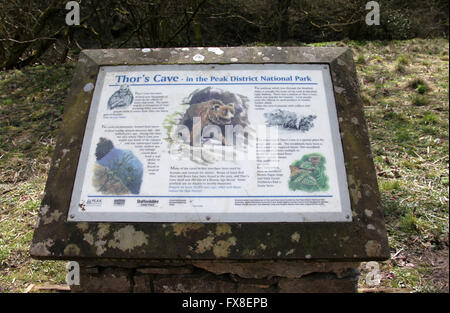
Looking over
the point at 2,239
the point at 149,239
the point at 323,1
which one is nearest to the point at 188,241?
the point at 149,239

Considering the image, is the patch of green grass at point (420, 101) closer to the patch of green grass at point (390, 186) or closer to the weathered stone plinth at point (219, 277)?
the patch of green grass at point (390, 186)

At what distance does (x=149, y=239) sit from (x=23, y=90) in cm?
525

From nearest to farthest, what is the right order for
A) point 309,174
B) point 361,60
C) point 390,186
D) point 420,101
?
Answer: point 309,174 < point 390,186 < point 420,101 < point 361,60


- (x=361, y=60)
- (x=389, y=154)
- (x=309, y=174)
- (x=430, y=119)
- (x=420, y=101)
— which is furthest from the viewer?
(x=361, y=60)

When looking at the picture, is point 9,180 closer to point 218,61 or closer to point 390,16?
point 218,61

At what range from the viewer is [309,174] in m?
2.09

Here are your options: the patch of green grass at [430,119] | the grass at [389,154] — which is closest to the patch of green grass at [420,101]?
the grass at [389,154]

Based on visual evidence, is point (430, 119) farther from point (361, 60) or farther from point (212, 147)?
point (212, 147)

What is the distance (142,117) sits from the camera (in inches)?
89.3

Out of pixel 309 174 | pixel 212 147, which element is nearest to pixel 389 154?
pixel 309 174

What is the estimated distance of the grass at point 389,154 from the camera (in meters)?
2.91

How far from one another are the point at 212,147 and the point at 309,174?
0.59 meters

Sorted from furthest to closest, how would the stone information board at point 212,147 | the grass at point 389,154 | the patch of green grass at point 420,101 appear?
the patch of green grass at point 420,101, the grass at point 389,154, the stone information board at point 212,147

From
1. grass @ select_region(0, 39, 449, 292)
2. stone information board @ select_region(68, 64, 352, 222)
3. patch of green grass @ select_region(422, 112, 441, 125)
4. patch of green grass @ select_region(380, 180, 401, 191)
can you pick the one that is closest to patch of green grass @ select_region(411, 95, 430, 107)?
grass @ select_region(0, 39, 449, 292)
